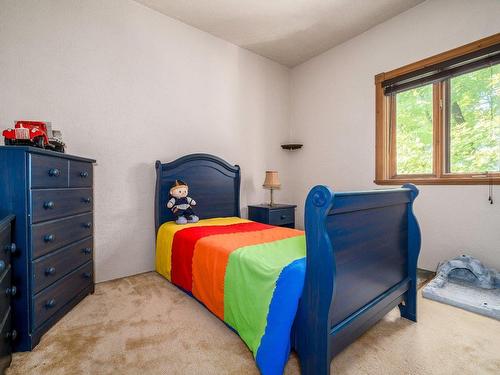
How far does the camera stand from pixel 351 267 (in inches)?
49.9

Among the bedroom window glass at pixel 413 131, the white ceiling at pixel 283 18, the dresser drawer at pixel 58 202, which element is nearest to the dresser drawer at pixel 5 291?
the dresser drawer at pixel 58 202

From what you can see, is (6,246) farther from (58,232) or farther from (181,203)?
(181,203)

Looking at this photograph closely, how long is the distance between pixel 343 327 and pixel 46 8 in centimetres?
322

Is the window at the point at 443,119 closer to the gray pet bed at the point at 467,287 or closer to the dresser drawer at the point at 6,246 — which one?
the gray pet bed at the point at 467,287

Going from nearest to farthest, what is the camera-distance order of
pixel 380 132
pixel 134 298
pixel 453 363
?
1. pixel 453 363
2. pixel 134 298
3. pixel 380 132

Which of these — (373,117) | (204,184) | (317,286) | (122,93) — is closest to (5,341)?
(317,286)

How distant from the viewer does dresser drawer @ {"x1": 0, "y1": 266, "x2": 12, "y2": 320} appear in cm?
115

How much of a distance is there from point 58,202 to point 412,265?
7.96ft

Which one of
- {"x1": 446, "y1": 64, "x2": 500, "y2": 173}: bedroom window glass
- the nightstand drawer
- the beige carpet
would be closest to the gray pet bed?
the beige carpet

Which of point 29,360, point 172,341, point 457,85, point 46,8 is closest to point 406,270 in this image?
point 172,341

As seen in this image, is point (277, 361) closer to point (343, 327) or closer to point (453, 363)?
point (343, 327)

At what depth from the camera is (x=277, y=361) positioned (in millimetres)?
1130

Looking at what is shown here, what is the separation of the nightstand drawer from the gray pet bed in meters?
1.61

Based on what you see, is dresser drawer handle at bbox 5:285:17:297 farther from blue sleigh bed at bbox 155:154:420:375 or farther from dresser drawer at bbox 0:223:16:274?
blue sleigh bed at bbox 155:154:420:375
